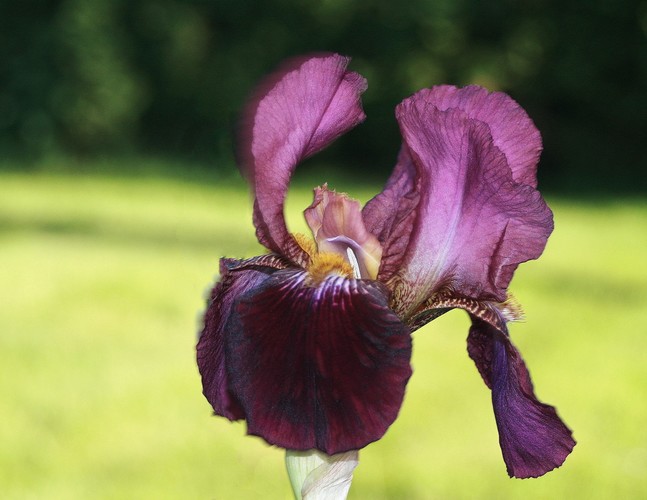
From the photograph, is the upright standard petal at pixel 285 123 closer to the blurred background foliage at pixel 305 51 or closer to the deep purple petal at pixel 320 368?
the deep purple petal at pixel 320 368

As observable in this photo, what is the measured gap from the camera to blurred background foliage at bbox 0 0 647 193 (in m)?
10.3

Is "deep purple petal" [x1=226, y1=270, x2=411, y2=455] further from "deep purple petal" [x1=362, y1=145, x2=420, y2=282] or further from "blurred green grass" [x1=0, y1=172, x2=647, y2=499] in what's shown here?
"blurred green grass" [x1=0, y1=172, x2=647, y2=499]

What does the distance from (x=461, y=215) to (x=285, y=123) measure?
0.14 metres

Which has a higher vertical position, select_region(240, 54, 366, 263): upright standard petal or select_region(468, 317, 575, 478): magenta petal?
select_region(240, 54, 366, 263): upright standard petal

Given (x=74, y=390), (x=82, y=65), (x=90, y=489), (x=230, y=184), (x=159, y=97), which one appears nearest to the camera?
(x=90, y=489)

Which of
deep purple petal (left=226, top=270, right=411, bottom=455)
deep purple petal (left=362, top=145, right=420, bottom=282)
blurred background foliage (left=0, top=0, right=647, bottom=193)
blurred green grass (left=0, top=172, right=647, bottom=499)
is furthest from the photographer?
blurred background foliage (left=0, top=0, right=647, bottom=193)

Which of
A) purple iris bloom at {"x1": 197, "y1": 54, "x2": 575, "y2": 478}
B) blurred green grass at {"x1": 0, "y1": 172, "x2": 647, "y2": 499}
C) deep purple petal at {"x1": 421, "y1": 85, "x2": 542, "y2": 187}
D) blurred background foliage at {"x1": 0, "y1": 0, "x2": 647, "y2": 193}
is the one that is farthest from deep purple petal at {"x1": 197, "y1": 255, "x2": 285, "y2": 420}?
blurred background foliage at {"x1": 0, "y1": 0, "x2": 647, "y2": 193}

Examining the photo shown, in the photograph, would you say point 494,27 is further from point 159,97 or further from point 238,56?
point 159,97

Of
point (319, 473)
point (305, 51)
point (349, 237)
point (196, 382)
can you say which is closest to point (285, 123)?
point (349, 237)

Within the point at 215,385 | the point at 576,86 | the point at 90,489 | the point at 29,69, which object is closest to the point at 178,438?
the point at 90,489

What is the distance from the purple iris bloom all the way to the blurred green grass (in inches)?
68.1

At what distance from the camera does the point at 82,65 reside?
10781 mm

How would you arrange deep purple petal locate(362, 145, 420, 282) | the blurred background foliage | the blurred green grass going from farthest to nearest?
the blurred background foliage < the blurred green grass < deep purple petal locate(362, 145, 420, 282)

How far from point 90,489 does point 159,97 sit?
9.68 metres
